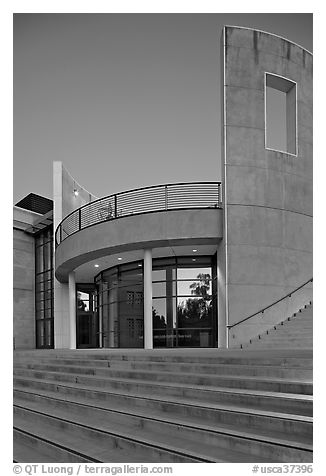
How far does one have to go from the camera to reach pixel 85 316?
2716 cm

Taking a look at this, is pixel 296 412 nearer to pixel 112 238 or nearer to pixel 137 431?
pixel 137 431

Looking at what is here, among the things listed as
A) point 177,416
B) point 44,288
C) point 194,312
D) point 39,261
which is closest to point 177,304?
point 194,312

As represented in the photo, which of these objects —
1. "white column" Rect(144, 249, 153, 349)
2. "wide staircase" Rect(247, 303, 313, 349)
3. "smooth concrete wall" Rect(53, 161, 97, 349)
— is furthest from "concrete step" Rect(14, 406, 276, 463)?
"smooth concrete wall" Rect(53, 161, 97, 349)

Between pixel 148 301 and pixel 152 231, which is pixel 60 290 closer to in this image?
pixel 148 301

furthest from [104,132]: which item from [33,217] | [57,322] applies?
[57,322]

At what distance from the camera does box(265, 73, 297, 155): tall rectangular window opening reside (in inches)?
725

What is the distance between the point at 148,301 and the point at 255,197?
18.6ft

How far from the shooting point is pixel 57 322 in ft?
84.8

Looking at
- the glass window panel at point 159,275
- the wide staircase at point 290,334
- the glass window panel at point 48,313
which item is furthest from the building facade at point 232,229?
the glass window panel at point 48,313

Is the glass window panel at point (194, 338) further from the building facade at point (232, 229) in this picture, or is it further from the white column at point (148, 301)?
the white column at point (148, 301)

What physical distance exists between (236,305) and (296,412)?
1117 centimetres

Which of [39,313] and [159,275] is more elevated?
[159,275]

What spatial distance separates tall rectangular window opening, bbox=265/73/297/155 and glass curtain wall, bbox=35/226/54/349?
1591 centimetres
